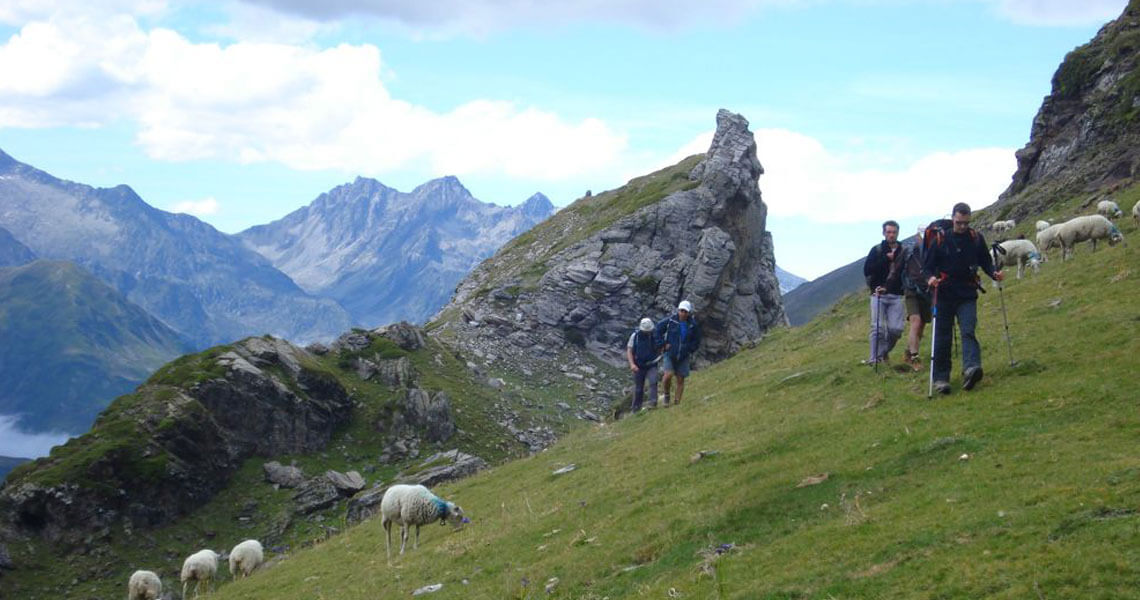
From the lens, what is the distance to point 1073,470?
1232 cm

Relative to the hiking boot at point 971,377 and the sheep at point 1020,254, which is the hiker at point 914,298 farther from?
the sheep at point 1020,254

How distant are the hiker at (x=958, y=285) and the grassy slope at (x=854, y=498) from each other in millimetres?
696

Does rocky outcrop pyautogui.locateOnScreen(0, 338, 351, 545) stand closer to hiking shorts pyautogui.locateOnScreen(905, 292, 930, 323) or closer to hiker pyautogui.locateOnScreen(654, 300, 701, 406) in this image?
hiker pyautogui.locateOnScreen(654, 300, 701, 406)

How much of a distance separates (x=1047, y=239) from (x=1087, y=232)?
216 centimetres

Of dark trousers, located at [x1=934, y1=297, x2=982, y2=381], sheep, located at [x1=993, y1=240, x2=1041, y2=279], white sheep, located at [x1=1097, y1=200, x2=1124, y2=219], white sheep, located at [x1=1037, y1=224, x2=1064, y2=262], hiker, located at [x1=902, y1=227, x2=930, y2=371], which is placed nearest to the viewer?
dark trousers, located at [x1=934, y1=297, x2=982, y2=381]

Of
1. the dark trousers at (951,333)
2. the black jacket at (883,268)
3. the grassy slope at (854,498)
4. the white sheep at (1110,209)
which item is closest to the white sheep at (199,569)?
the grassy slope at (854,498)

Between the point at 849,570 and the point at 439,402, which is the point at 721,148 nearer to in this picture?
the point at 439,402

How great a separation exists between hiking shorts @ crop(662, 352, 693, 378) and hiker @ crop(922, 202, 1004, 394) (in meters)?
12.1

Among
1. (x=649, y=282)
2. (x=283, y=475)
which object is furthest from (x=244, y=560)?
(x=649, y=282)

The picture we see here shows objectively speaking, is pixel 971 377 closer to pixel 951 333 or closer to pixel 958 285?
pixel 951 333

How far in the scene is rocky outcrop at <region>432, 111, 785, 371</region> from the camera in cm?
8088

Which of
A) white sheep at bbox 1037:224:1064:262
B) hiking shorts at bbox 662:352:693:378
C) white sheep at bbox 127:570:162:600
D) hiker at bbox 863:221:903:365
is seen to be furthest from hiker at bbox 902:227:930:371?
white sheep at bbox 127:570:162:600

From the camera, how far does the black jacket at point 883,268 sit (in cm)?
2245

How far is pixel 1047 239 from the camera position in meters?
35.5
